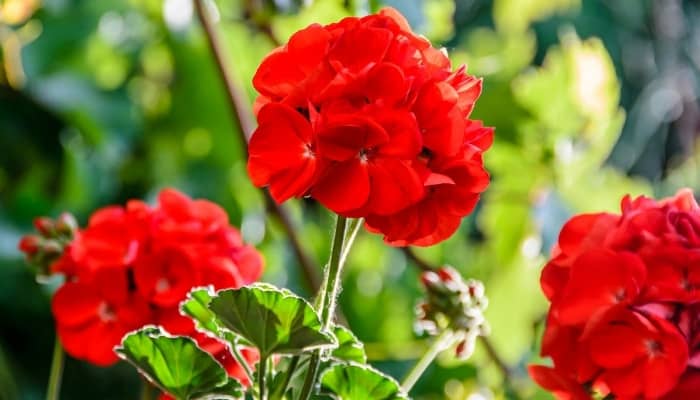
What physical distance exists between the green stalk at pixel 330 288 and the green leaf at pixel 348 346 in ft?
0.04

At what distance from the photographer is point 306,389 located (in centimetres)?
29

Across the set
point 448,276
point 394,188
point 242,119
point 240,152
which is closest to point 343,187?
point 394,188

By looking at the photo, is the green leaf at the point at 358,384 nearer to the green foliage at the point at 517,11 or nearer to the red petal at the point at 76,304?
the red petal at the point at 76,304

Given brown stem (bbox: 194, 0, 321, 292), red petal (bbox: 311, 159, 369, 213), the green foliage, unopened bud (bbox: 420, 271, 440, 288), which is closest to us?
red petal (bbox: 311, 159, 369, 213)

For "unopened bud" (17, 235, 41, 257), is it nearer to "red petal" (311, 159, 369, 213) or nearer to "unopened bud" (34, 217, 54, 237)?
"unopened bud" (34, 217, 54, 237)

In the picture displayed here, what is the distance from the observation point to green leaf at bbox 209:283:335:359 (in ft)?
0.93

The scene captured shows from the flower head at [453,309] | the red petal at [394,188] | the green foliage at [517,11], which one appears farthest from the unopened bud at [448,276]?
the green foliage at [517,11]

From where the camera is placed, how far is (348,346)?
0.32 m

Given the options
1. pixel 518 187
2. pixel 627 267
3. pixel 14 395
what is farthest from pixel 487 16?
pixel 627 267

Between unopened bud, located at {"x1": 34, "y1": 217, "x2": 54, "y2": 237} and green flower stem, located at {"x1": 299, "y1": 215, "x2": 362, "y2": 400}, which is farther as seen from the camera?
unopened bud, located at {"x1": 34, "y1": 217, "x2": 54, "y2": 237}

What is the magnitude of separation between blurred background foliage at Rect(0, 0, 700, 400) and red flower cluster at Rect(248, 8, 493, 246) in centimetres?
24

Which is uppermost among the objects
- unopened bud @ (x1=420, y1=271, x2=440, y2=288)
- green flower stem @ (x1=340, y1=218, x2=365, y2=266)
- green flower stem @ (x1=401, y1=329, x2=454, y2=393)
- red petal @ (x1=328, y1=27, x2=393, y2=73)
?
red petal @ (x1=328, y1=27, x2=393, y2=73)

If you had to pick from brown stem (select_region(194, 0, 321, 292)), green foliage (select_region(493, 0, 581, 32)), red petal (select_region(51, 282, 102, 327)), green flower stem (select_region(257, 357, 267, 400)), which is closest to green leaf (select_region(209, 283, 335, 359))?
green flower stem (select_region(257, 357, 267, 400))

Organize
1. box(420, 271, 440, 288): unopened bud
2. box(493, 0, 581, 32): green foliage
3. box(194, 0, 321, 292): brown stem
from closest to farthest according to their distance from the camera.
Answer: box(420, 271, 440, 288): unopened bud, box(194, 0, 321, 292): brown stem, box(493, 0, 581, 32): green foliage
